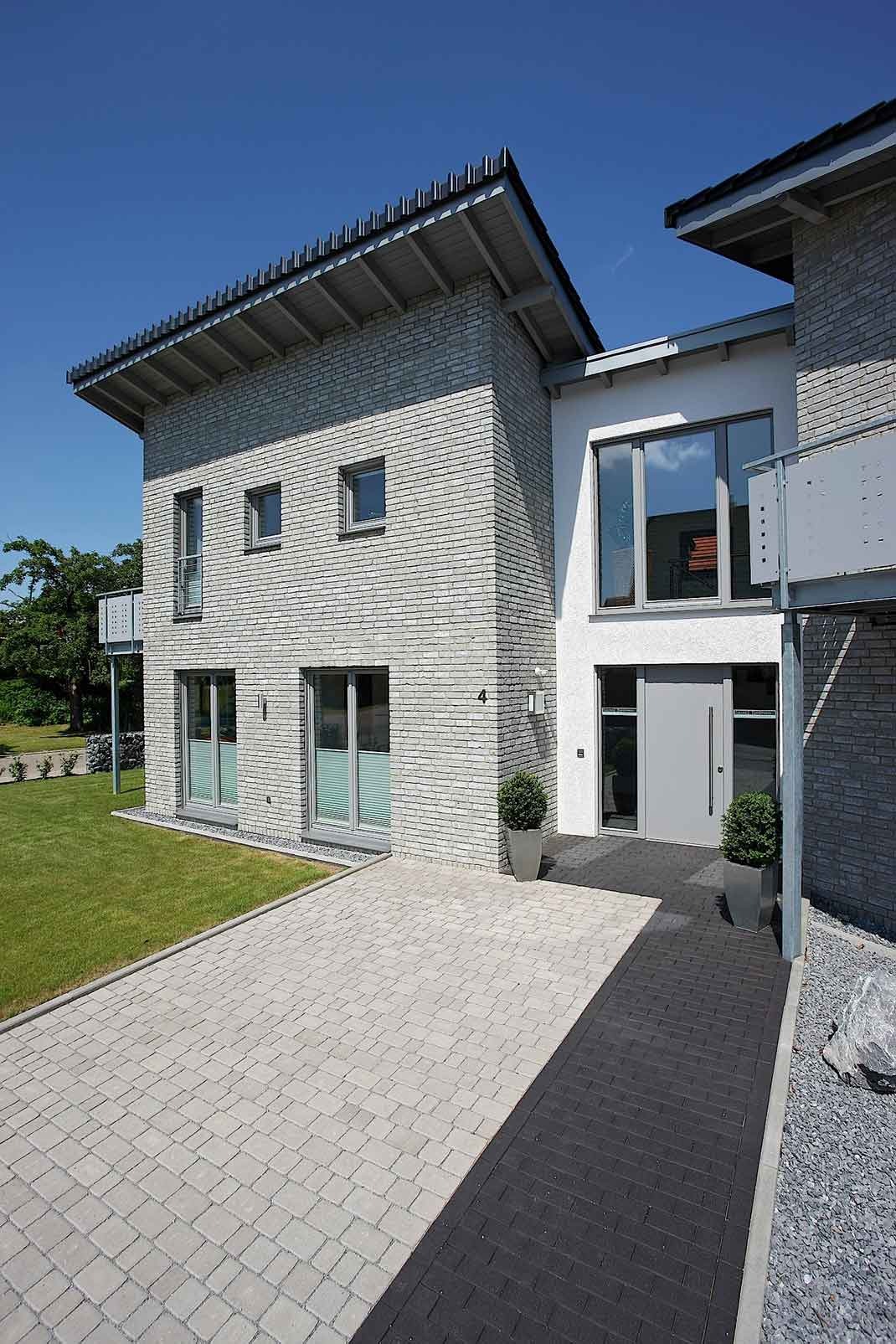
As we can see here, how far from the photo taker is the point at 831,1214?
3.23 meters

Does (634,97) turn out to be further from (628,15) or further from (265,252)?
(265,252)

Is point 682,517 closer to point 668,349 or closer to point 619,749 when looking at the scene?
point 668,349

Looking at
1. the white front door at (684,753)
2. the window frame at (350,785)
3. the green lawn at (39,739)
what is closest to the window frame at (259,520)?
the window frame at (350,785)

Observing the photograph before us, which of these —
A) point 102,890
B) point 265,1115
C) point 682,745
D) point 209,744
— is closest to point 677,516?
point 682,745

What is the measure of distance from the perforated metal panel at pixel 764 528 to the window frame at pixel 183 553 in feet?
31.9

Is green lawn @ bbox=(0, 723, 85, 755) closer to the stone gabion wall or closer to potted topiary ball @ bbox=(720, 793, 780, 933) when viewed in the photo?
the stone gabion wall

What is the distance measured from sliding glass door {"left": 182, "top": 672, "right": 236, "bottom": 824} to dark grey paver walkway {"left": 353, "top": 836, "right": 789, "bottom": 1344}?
28.1 ft

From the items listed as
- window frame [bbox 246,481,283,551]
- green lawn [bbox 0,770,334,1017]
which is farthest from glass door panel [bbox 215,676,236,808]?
window frame [bbox 246,481,283,551]

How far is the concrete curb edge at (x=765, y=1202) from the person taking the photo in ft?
8.79

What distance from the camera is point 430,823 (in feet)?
30.0

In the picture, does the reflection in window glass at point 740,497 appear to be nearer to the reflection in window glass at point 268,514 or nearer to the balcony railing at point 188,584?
the reflection in window glass at point 268,514

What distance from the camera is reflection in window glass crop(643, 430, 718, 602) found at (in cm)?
943

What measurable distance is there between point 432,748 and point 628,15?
30.2 feet

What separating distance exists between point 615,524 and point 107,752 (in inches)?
668
